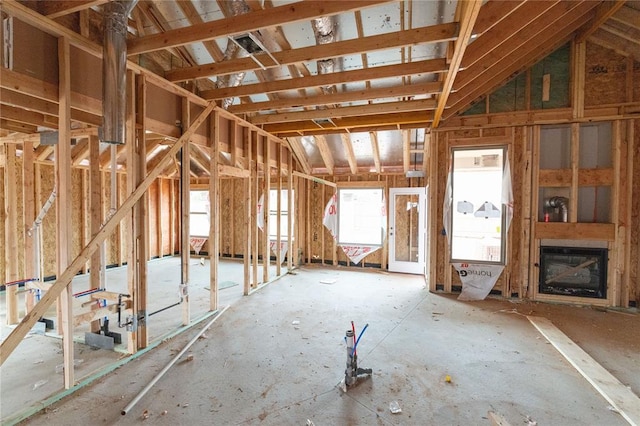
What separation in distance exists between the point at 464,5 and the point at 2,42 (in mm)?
3327

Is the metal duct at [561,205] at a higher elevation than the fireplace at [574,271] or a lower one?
higher

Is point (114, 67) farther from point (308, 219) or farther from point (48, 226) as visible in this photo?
point (308, 219)

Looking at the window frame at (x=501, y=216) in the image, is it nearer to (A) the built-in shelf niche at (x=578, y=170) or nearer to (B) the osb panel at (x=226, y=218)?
(A) the built-in shelf niche at (x=578, y=170)

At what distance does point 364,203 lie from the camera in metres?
7.88

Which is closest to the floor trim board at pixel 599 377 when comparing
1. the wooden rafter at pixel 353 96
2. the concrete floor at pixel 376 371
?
the concrete floor at pixel 376 371

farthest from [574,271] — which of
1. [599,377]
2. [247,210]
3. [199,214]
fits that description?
[199,214]

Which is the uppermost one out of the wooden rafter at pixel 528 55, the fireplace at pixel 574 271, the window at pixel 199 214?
the wooden rafter at pixel 528 55

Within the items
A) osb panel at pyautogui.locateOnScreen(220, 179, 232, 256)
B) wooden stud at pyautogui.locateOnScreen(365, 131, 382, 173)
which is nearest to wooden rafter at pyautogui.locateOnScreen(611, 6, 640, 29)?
wooden stud at pyautogui.locateOnScreen(365, 131, 382, 173)

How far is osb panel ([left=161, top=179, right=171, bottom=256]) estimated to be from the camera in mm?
8627

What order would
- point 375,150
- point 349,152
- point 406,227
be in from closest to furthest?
1. point 375,150
2. point 349,152
3. point 406,227

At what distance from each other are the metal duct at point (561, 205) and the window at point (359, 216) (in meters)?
3.45

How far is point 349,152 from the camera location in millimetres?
6691

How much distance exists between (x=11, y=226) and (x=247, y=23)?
3702 millimetres

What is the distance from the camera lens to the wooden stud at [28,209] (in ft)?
11.4
